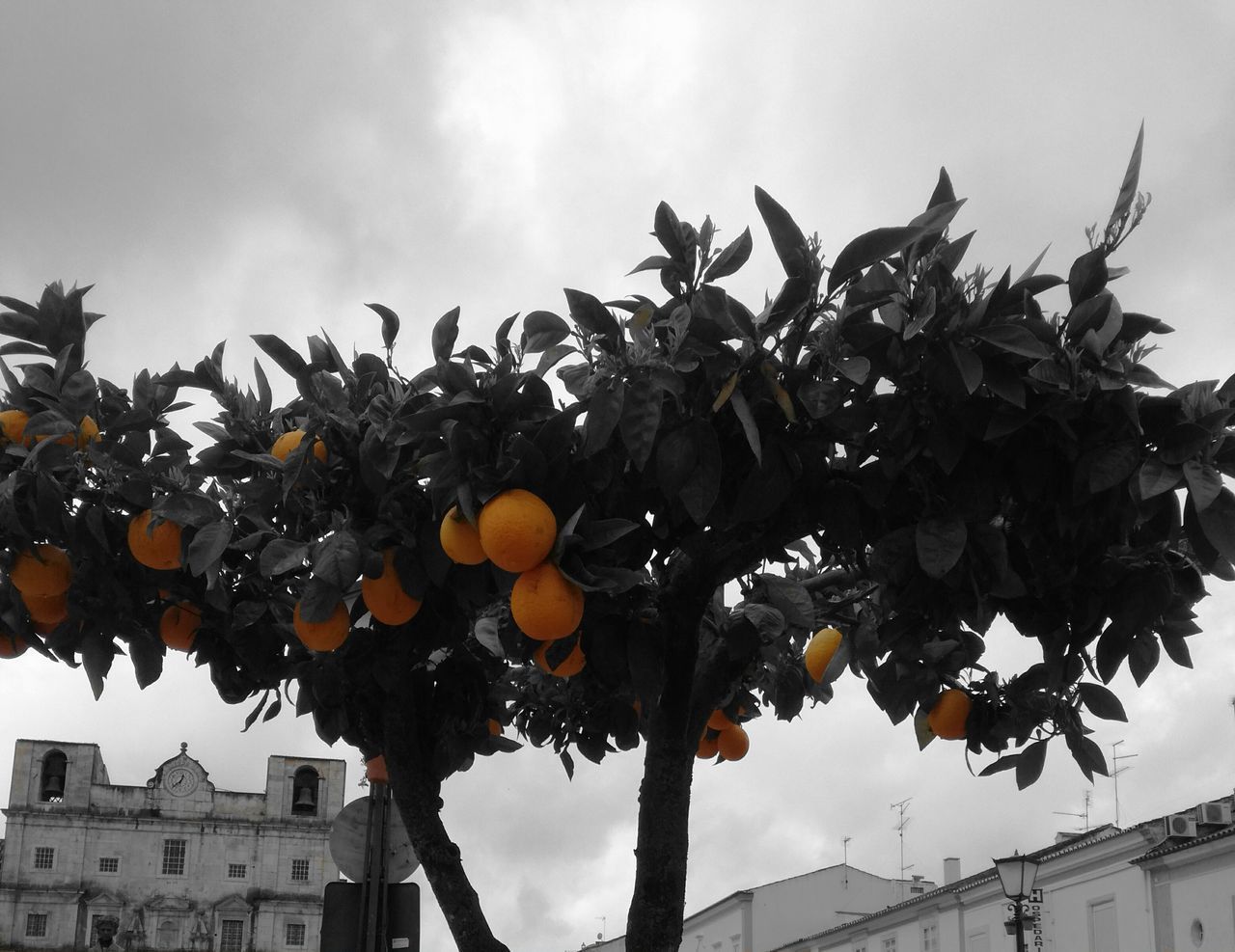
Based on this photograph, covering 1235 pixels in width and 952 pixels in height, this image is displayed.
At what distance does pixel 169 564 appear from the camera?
359 cm

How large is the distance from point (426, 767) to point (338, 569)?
4.53 ft

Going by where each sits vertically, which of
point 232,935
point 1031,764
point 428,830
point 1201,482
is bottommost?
point 428,830

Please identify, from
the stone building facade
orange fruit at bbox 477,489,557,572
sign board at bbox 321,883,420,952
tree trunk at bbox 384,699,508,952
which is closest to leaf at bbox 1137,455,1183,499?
orange fruit at bbox 477,489,557,572

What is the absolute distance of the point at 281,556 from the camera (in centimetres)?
322

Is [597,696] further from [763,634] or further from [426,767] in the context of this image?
[763,634]

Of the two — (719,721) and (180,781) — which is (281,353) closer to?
(719,721)

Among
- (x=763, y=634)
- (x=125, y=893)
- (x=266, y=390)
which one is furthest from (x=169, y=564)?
(x=125, y=893)

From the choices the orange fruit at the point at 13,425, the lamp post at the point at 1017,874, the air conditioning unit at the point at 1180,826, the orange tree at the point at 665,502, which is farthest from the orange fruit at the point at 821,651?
the air conditioning unit at the point at 1180,826

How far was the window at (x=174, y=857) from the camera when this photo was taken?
79.6 metres

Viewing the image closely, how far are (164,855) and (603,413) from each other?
8339 cm

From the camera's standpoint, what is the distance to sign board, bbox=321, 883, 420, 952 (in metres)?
6.59

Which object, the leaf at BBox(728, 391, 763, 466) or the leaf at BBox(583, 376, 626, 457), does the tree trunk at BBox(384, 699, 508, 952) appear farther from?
the leaf at BBox(728, 391, 763, 466)

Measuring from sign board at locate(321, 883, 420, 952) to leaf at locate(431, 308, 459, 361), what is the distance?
Answer: 3.96 m

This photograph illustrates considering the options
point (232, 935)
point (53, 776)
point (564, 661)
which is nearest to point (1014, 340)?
point (564, 661)
